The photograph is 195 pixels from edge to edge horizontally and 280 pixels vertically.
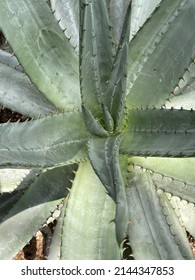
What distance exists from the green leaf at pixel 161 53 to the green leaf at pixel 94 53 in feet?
0.23

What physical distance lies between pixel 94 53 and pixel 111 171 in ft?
0.73

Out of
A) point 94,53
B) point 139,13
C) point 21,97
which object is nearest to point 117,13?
point 139,13

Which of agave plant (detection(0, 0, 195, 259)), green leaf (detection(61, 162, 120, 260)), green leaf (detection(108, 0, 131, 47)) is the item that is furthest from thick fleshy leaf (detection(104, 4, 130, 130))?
green leaf (detection(108, 0, 131, 47))

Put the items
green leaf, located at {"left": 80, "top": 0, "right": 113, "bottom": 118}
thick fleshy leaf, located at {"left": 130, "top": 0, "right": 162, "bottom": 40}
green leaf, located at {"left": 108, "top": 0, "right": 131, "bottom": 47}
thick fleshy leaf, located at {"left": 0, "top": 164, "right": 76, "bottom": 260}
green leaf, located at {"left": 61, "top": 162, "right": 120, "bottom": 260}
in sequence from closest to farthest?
green leaf, located at {"left": 80, "top": 0, "right": 113, "bottom": 118} < green leaf, located at {"left": 61, "top": 162, "right": 120, "bottom": 260} < thick fleshy leaf, located at {"left": 0, "top": 164, "right": 76, "bottom": 260} < thick fleshy leaf, located at {"left": 130, "top": 0, "right": 162, "bottom": 40} < green leaf, located at {"left": 108, "top": 0, "right": 131, "bottom": 47}

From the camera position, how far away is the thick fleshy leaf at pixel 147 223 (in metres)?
1.09

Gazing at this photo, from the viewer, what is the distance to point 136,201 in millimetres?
1094

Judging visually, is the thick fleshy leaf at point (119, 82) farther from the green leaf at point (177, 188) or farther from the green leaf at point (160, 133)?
the green leaf at point (177, 188)

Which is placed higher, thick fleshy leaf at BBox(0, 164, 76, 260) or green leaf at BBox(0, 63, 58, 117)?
green leaf at BBox(0, 63, 58, 117)

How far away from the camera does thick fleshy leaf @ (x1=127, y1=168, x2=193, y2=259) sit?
42.8 inches

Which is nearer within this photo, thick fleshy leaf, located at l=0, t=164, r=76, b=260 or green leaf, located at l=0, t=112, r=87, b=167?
green leaf, located at l=0, t=112, r=87, b=167

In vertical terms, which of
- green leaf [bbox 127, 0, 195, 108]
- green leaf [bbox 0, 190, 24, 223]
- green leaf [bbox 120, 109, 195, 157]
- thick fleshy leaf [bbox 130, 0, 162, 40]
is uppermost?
thick fleshy leaf [bbox 130, 0, 162, 40]

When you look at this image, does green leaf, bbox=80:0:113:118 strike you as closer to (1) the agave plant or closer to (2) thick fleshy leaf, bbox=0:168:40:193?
(1) the agave plant

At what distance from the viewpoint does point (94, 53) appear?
916 millimetres

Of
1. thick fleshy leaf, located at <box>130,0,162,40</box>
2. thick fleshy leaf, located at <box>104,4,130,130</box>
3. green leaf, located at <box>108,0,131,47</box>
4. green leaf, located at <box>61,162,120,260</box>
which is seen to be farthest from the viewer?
green leaf, located at <box>108,0,131,47</box>
